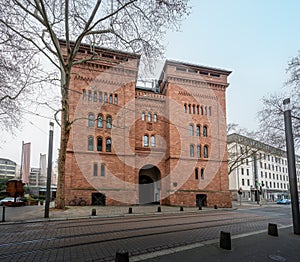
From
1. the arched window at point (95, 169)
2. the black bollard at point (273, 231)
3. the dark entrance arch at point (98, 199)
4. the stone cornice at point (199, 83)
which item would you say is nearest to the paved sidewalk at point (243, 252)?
the black bollard at point (273, 231)

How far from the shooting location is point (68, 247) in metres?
6.77

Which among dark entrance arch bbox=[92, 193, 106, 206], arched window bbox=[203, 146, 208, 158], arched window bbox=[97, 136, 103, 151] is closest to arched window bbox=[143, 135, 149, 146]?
arched window bbox=[97, 136, 103, 151]

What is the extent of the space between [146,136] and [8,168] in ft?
317

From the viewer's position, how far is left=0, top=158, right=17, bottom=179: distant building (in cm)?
10338

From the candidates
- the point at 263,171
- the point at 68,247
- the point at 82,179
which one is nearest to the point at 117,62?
the point at 82,179

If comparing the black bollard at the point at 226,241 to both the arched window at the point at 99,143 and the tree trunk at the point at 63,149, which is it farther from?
the arched window at the point at 99,143

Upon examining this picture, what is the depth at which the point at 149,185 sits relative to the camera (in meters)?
34.0

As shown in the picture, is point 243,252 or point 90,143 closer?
point 243,252

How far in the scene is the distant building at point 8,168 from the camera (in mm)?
103375

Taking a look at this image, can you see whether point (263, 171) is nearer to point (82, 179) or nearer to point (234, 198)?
point (234, 198)

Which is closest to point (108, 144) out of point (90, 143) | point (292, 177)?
point (90, 143)

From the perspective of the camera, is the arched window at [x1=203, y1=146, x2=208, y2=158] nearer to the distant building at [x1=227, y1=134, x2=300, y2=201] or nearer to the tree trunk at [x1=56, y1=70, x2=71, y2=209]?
the tree trunk at [x1=56, y1=70, x2=71, y2=209]

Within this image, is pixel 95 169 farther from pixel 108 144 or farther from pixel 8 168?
pixel 8 168

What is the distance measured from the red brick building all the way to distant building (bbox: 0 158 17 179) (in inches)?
3572
